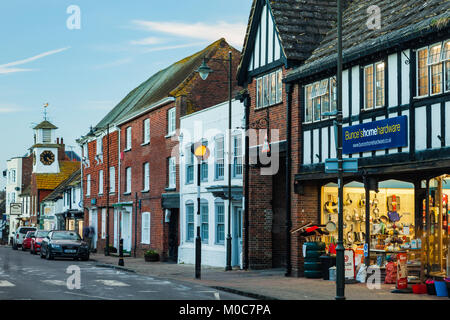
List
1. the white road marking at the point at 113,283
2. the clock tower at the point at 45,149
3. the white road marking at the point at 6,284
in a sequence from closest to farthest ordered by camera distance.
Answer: the white road marking at the point at 6,284, the white road marking at the point at 113,283, the clock tower at the point at 45,149

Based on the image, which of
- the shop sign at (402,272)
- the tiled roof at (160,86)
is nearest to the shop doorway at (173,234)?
the tiled roof at (160,86)

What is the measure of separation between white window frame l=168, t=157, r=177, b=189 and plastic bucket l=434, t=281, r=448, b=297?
19.9 metres

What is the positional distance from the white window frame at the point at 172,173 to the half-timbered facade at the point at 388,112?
12714 millimetres

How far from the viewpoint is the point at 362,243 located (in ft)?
71.8

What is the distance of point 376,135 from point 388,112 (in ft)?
2.74

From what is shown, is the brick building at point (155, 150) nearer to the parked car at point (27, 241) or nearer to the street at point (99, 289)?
the parked car at point (27, 241)

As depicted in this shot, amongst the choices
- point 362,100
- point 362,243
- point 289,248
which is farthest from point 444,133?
point 289,248

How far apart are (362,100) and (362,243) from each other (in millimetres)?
4516

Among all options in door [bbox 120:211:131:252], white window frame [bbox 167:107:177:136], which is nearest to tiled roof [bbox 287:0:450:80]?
white window frame [bbox 167:107:177:136]

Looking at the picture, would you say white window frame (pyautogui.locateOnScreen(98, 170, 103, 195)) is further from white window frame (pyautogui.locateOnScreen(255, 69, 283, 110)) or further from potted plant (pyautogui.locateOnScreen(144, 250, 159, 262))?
white window frame (pyautogui.locateOnScreen(255, 69, 283, 110))

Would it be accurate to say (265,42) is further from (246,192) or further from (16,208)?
(16,208)

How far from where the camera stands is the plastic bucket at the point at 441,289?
1698 cm

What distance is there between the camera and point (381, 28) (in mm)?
20750

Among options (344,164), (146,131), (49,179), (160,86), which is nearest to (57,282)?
(344,164)
